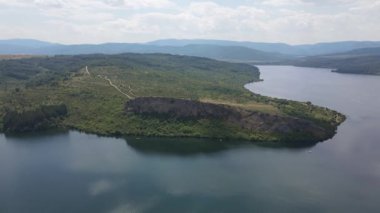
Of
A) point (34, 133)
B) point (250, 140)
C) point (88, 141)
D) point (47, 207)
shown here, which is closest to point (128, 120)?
point (88, 141)

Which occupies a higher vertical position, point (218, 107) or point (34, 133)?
point (218, 107)

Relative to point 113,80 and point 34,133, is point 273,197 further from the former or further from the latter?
point 113,80

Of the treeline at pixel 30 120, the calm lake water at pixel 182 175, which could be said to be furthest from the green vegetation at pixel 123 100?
the calm lake water at pixel 182 175

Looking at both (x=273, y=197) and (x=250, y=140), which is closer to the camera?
(x=273, y=197)

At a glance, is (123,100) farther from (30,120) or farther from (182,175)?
(182,175)

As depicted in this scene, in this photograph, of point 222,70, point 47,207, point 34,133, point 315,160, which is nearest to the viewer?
point 47,207

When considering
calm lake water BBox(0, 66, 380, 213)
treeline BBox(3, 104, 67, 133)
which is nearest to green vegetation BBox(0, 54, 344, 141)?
treeline BBox(3, 104, 67, 133)

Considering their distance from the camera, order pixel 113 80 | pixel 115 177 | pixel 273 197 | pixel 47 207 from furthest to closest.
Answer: pixel 113 80 < pixel 115 177 < pixel 273 197 < pixel 47 207

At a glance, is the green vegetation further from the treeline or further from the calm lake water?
the calm lake water
